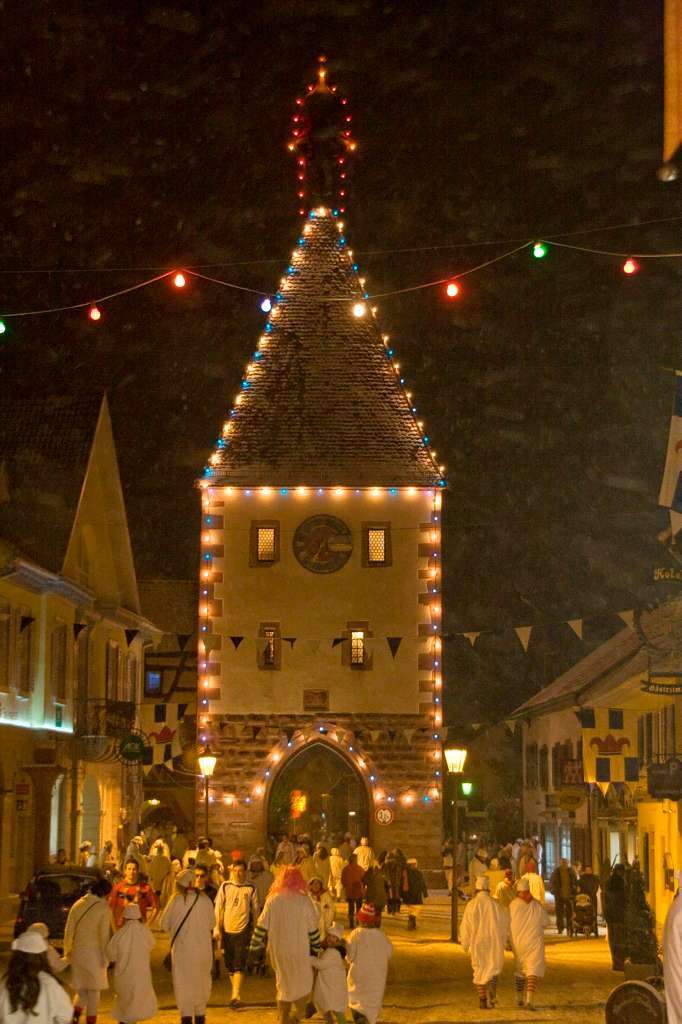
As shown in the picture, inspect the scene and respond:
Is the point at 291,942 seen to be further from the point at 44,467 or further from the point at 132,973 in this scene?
the point at 44,467

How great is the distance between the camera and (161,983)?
68.8ft

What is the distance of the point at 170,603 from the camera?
65188 millimetres

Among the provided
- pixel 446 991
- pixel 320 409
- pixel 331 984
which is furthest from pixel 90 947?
pixel 320 409

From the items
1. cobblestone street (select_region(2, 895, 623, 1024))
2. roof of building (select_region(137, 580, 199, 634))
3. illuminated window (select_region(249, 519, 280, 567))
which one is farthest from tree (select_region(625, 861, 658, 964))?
roof of building (select_region(137, 580, 199, 634))

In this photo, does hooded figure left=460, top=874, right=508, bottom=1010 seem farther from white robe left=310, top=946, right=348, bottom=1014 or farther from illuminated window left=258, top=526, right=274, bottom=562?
illuminated window left=258, top=526, right=274, bottom=562

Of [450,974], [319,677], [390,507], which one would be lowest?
[450,974]

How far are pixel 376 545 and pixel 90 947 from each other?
86.6ft

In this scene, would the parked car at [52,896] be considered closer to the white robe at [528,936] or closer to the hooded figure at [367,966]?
the white robe at [528,936]

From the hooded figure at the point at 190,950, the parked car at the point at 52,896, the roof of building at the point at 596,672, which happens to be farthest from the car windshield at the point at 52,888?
the roof of building at the point at 596,672

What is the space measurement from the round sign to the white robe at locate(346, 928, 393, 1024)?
24589 mm

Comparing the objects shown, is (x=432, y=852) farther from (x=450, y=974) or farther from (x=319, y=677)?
(x=450, y=974)

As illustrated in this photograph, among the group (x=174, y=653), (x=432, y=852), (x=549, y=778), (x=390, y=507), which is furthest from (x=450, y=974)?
(x=174, y=653)

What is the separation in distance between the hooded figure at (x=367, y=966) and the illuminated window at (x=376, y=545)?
2624 cm

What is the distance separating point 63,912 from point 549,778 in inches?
1183
